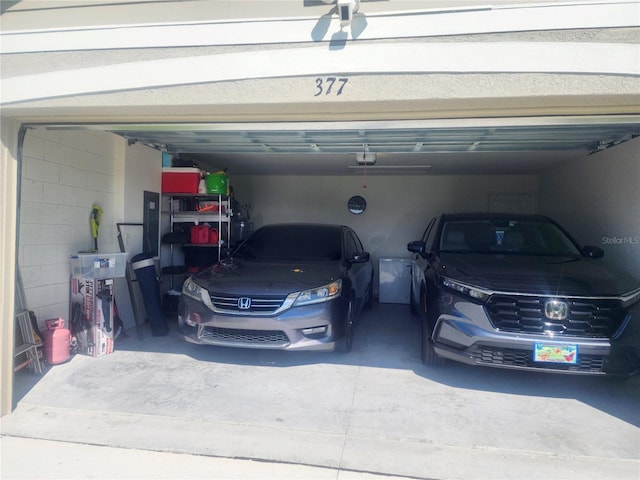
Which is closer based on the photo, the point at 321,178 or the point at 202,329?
the point at 202,329

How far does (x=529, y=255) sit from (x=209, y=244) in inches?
187

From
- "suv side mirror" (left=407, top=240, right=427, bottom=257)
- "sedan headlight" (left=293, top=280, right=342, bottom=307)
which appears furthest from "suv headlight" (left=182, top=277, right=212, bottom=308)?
"suv side mirror" (left=407, top=240, right=427, bottom=257)

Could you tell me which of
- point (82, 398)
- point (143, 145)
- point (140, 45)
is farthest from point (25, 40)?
point (82, 398)

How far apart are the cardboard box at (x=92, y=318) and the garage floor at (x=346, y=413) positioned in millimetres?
179

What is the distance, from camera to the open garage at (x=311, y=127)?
105 inches

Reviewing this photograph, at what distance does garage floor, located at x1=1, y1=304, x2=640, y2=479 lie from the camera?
264 centimetres

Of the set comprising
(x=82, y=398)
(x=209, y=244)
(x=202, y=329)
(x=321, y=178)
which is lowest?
(x=82, y=398)

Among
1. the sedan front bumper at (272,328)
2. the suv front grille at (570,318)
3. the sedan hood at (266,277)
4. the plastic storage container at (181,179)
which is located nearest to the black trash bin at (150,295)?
the sedan hood at (266,277)

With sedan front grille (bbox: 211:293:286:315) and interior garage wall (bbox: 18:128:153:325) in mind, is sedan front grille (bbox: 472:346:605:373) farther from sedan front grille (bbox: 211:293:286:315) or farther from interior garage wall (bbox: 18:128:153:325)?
interior garage wall (bbox: 18:128:153:325)

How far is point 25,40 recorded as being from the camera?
3.24 metres

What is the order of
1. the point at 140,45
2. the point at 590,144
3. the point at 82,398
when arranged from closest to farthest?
the point at 140,45
the point at 82,398
the point at 590,144

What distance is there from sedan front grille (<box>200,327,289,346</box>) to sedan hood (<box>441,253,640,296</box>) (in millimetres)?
1805

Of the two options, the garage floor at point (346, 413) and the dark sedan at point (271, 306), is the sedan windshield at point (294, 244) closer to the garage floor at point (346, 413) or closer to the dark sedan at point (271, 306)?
the dark sedan at point (271, 306)

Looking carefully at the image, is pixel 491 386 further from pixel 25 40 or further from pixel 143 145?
pixel 143 145
